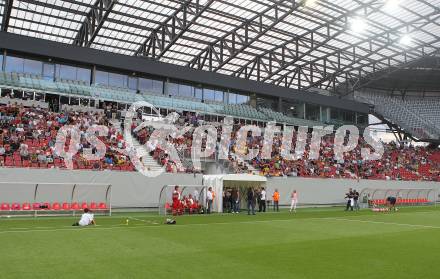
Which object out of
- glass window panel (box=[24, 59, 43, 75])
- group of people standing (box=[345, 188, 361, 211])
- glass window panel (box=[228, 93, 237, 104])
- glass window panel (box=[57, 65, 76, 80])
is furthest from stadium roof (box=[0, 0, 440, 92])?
group of people standing (box=[345, 188, 361, 211])

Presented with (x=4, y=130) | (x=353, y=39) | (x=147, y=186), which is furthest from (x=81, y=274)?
(x=353, y=39)

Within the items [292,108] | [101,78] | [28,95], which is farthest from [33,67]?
[292,108]

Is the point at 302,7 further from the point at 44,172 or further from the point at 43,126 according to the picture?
the point at 44,172

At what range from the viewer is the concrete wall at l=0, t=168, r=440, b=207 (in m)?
26.0

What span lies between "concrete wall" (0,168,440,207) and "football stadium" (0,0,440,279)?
4.0 inches

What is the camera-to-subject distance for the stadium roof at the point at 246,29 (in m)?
42.4

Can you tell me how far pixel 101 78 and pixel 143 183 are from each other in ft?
57.7

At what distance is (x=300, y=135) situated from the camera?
1997 inches

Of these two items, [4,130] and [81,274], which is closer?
[81,274]

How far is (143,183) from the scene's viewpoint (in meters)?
29.9

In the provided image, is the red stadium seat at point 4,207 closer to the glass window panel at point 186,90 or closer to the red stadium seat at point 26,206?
the red stadium seat at point 26,206

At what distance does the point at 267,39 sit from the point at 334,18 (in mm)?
8812

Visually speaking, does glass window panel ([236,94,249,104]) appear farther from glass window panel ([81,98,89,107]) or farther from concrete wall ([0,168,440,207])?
glass window panel ([81,98,89,107])

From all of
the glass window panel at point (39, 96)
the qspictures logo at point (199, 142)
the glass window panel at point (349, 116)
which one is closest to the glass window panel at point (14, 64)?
the glass window panel at point (39, 96)
